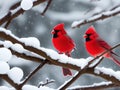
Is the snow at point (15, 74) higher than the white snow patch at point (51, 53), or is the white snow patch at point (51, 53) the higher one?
the white snow patch at point (51, 53)

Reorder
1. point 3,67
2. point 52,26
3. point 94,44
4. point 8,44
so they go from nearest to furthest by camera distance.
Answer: point 3,67 → point 8,44 → point 94,44 → point 52,26

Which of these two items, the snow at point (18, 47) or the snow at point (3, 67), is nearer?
the snow at point (3, 67)

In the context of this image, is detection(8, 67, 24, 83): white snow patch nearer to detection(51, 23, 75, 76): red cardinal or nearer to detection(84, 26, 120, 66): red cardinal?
detection(84, 26, 120, 66): red cardinal

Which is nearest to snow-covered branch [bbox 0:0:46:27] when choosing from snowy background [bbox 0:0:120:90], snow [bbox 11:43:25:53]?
snow [bbox 11:43:25:53]

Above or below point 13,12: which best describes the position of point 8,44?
below

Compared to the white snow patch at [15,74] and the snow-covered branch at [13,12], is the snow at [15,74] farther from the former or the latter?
the snow-covered branch at [13,12]

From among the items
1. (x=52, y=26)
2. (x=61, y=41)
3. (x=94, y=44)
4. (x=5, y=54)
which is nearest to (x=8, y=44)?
(x=5, y=54)

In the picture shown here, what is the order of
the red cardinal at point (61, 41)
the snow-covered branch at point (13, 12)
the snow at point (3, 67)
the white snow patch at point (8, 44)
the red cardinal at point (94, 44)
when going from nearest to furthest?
the snow at point (3, 67), the white snow patch at point (8, 44), the snow-covered branch at point (13, 12), the red cardinal at point (94, 44), the red cardinal at point (61, 41)

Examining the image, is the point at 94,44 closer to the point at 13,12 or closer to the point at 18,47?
the point at 13,12

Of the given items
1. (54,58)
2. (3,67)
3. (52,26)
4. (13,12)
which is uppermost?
(52,26)

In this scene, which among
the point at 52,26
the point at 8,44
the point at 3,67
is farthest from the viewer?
the point at 52,26

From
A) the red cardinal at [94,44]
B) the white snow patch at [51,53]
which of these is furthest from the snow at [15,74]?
the red cardinal at [94,44]

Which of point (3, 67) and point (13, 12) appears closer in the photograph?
point (3, 67)

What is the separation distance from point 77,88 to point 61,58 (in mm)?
247
